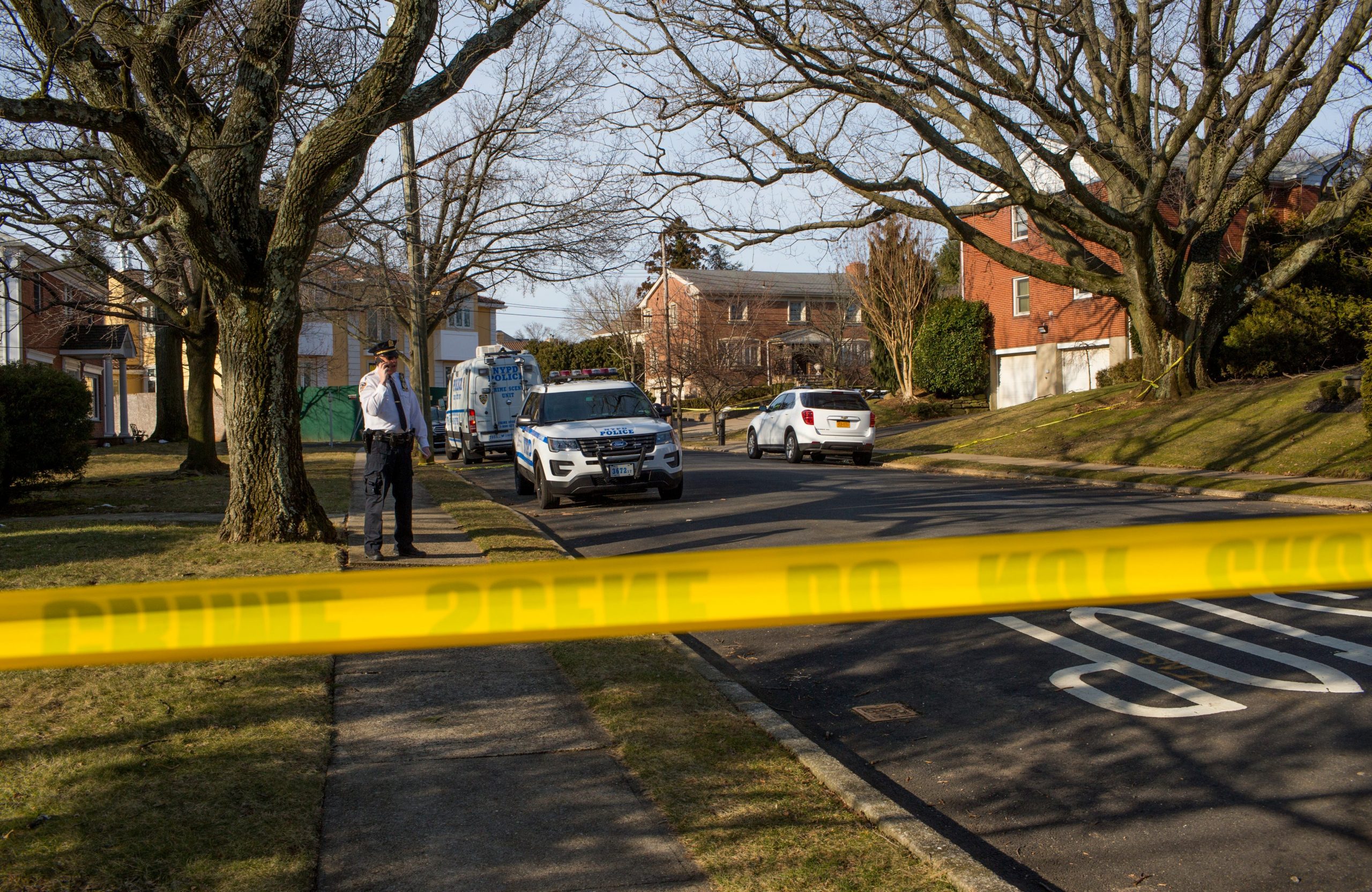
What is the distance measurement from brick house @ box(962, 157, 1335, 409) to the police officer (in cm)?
2363

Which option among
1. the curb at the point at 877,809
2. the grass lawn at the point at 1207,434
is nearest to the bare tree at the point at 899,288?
the grass lawn at the point at 1207,434

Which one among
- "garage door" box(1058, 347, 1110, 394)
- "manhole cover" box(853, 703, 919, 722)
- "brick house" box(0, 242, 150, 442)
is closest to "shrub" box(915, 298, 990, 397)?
"garage door" box(1058, 347, 1110, 394)

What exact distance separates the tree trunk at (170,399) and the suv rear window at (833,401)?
1695cm

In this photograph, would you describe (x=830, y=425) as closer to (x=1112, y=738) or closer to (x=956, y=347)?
(x=956, y=347)

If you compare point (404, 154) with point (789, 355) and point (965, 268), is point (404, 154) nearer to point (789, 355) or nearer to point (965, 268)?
point (965, 268)

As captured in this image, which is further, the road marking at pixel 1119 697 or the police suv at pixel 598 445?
the police suv at pixel 598 445

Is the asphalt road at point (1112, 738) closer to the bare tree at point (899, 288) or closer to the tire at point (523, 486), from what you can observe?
the tire at point (523, 486)

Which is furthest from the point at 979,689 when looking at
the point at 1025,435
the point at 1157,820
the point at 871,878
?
the point at 1025,435

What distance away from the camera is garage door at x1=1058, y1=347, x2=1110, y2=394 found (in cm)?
3459

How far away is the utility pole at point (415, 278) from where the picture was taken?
75.8ft

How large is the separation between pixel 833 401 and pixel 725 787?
20709 millimetres

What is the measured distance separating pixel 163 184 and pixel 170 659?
7.47m

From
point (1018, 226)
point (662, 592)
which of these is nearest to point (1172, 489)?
point (662, 592)

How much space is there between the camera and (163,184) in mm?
9000
